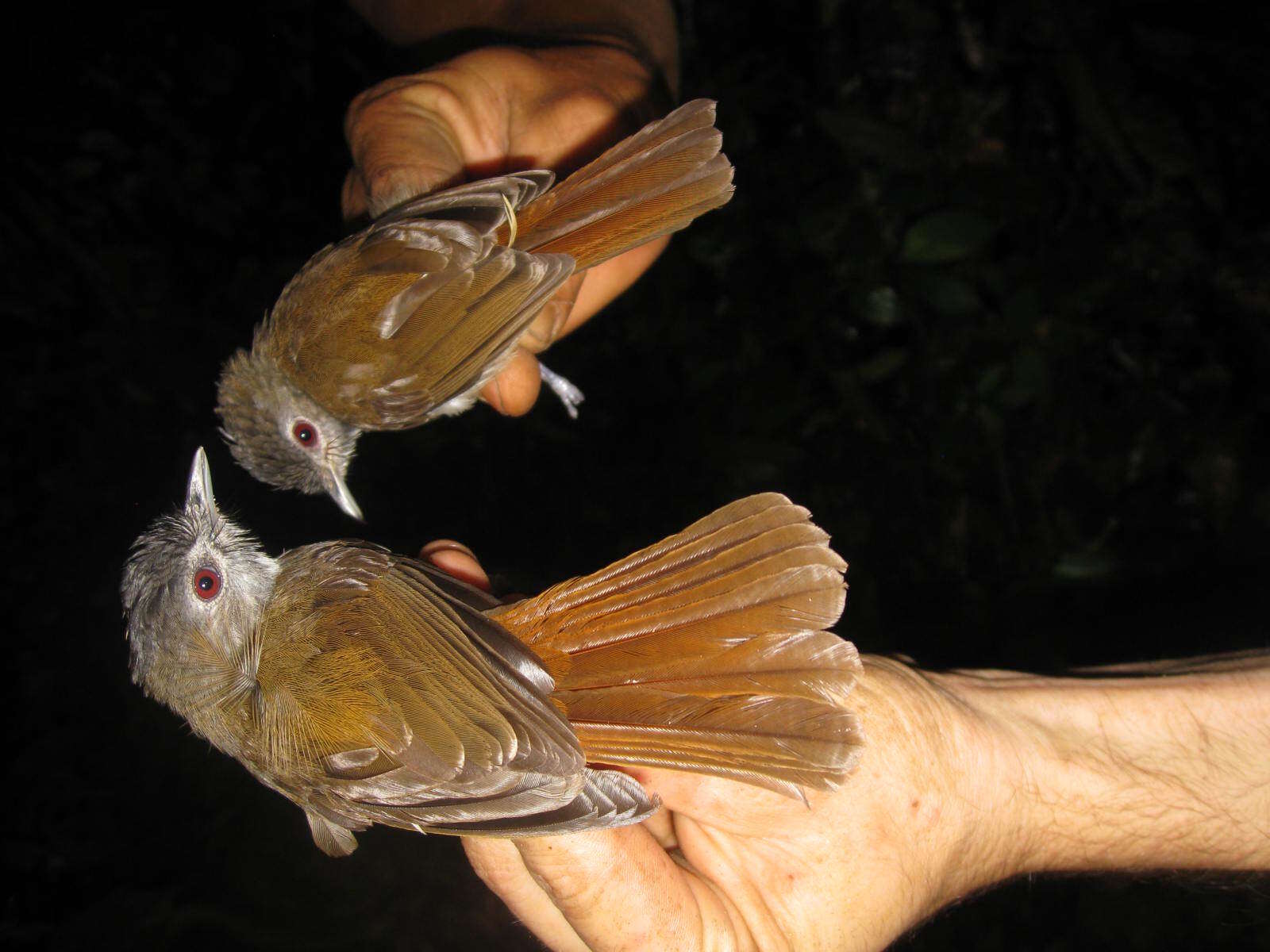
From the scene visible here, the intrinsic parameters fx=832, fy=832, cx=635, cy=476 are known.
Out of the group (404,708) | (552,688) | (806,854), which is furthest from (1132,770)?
(404,708)

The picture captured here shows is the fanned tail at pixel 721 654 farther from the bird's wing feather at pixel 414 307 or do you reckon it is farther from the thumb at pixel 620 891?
the bird's wing feather at pixel 414 307

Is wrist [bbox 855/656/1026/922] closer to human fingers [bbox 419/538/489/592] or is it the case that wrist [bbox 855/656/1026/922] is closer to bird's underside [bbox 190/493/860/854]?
bird's underside [bbox 190/493/860/854]

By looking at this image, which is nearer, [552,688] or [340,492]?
[552,688]

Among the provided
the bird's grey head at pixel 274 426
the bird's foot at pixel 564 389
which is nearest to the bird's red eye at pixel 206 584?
the bird's grey head at pixel 274 426

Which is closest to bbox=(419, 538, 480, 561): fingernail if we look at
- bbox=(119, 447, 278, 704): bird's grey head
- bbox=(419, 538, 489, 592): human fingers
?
bbox=(419, 538, 489, 592): human fingers

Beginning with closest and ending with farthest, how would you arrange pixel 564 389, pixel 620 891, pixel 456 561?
pixel 620 891 → pixel 456 561 → pixel 564 389

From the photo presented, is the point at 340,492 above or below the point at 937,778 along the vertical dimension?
above

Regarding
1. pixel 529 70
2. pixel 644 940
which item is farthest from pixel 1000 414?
pixel 644 940

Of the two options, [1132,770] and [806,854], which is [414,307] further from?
[1132,770]
